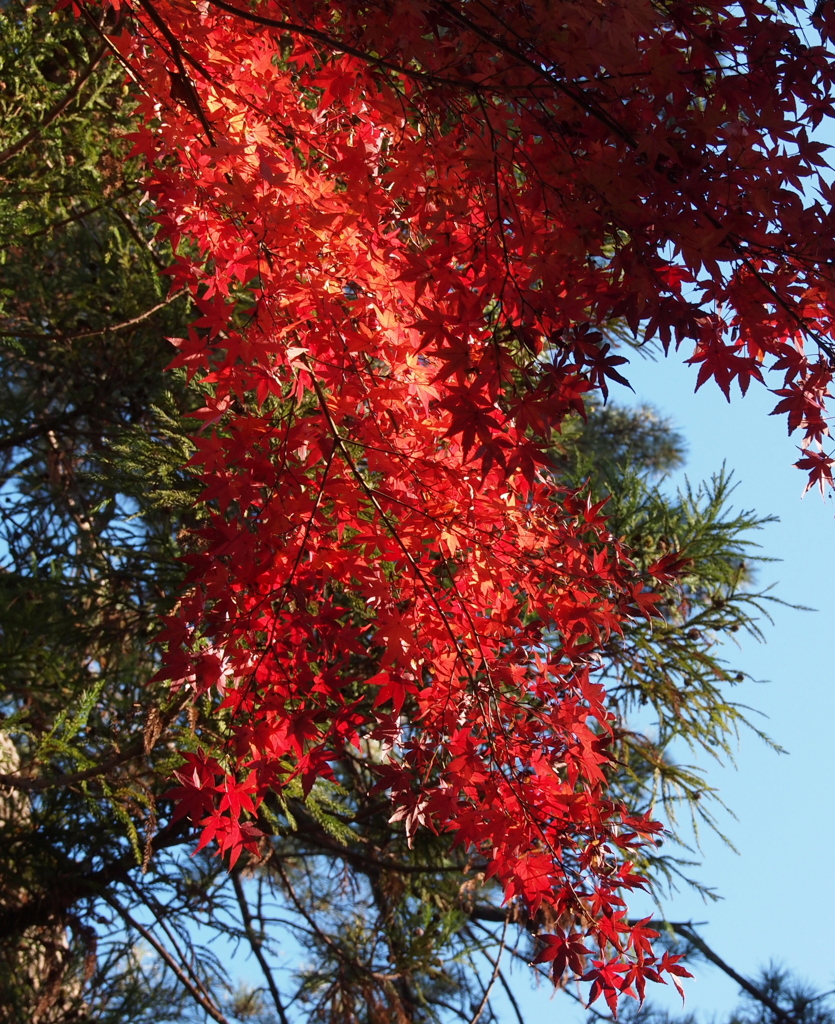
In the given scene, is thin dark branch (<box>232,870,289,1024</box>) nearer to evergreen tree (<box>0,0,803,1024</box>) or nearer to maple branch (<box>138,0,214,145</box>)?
evergreen tree (<box>0,0,803,1024</box>)

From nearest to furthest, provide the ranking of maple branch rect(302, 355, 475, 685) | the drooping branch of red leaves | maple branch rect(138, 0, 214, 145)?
the drooping branch of red leaves → maple branch rect(302, 355, 475, 685) → maple branch rect(138, 0, 214, 145)

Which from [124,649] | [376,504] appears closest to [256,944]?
[124,649]

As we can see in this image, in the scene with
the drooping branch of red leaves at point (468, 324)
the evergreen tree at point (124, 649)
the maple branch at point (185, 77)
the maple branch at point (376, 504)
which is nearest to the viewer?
the drooping branch of red leaves at point (468, 324)

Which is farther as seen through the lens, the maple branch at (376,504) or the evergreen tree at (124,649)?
the evergreen tree at (124,649)

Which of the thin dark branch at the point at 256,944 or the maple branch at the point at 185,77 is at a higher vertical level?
the maple branch at the point at 185,77

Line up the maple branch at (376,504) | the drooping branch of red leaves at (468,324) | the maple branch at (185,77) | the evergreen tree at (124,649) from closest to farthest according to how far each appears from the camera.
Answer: the drooping branch of red leaves at (468,324) < the maple branch at (376,504) < the maple branch at (185,77) < the evergreen tree at (124,649)

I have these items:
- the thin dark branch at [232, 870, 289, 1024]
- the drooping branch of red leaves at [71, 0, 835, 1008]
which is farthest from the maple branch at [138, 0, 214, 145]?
the thin dark branch at [232, 870, 289, 1024]

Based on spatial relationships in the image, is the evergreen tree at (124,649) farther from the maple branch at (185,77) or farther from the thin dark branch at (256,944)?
the maple branch at (185,77)

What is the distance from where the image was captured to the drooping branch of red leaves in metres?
1.41

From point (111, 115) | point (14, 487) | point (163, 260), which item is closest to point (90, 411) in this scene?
point (163, 260)

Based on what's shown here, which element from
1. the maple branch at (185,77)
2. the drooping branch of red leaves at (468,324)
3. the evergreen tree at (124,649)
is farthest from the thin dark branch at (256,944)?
the maple branch at (185,77)

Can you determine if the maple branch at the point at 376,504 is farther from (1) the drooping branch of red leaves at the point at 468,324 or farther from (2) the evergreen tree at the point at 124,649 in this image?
(2) the evergreen tree at the point at 124,649

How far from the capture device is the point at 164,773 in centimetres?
263

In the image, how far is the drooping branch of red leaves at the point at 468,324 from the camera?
1.41 metres
